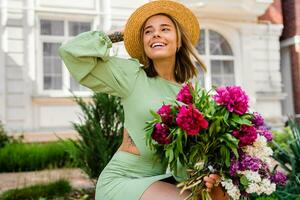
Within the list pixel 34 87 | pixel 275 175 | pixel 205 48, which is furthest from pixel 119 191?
pixel 205 48

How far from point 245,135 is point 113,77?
0.63 meters

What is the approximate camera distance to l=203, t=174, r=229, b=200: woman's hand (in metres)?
1.53

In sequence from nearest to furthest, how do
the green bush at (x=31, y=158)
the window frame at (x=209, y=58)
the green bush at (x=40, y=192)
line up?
the green bush at (x=40, y=192) → the green bush at (x=31, y=158) → the window frame at (x=209, y=58)

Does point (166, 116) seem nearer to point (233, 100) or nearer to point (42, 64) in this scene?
point (233, 100)

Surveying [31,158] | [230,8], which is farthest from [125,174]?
[230,8]

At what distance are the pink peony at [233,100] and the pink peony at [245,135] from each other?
66mm

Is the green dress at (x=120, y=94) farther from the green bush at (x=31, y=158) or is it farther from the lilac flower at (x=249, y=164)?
the green bush at (x=31, y=158)

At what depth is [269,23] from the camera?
12336 mm

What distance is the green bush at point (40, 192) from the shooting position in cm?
445

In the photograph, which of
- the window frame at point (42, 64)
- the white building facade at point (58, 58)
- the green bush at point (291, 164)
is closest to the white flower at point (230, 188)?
the green bush at point (291, 164)

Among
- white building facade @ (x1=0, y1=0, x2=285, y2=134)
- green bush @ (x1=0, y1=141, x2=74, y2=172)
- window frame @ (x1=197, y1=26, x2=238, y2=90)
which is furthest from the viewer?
window frame @ (x1=197, y1=26, x2=238, y2=90)

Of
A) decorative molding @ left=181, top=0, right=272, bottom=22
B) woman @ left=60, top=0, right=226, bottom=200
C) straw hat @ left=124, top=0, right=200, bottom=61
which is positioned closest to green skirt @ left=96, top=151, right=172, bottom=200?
woman @ left=60, top=0, right=226, bottom=200

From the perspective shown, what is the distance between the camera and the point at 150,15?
1.98 m

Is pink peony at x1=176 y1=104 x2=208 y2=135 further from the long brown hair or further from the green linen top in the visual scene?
the long brown hair
